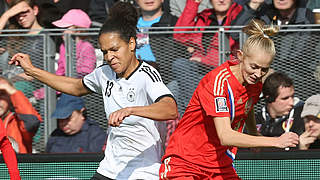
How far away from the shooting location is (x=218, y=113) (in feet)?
13.2

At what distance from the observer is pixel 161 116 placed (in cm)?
409

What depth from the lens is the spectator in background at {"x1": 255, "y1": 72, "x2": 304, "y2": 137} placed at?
251 inches

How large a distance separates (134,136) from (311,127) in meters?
2.54

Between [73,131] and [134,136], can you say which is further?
[73,131]

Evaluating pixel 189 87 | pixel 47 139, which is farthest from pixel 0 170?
pixel 189 87

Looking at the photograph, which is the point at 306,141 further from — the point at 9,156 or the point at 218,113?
the point at 9,156

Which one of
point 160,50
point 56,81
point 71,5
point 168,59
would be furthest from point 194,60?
point 56,81

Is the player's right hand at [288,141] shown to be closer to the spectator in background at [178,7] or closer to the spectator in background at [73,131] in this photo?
the spectator in background at [73,131]

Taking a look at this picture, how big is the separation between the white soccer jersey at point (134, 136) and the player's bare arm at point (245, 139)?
67cm

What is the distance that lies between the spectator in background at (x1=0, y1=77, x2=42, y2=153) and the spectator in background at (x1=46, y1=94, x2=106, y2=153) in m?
0.27

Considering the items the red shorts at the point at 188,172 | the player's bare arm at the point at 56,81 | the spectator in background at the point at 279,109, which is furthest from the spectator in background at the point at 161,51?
the red shorts at the point at 188,172

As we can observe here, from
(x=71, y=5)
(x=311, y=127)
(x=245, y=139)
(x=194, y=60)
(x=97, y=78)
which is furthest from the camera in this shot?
(x=71, y=5)

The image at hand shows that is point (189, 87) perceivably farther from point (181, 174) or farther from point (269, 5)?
point (181, 174)

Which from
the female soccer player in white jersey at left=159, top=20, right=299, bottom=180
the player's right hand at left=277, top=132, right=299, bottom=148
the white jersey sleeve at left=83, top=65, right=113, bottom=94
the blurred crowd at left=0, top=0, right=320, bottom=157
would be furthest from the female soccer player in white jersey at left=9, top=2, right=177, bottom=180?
the blurred crowd at left=0, top=0, right=320, bottom=157
